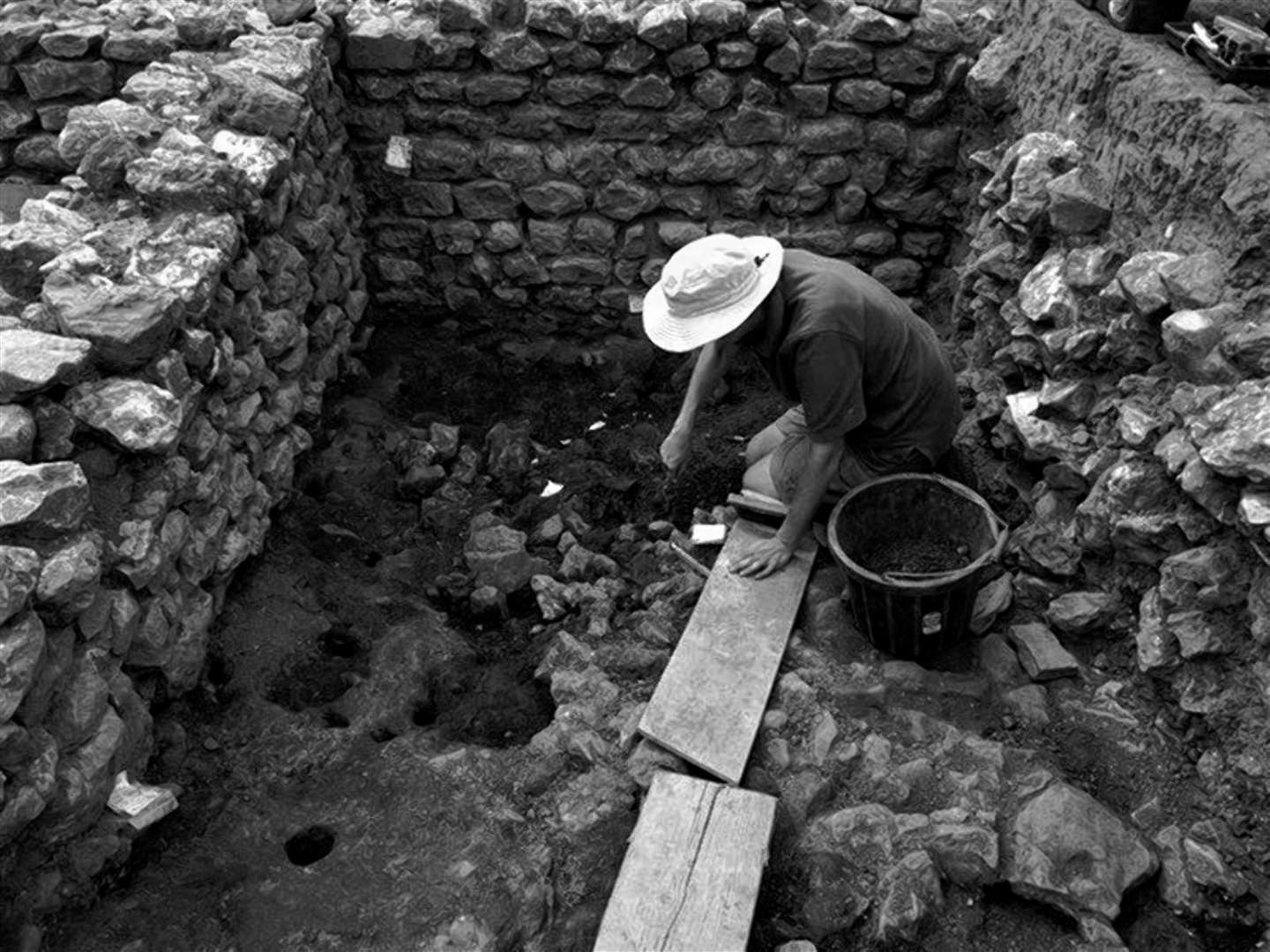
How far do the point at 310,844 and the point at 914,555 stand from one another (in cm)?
249

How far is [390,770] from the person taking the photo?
397cm

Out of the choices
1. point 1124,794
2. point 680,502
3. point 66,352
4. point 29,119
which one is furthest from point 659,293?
point 29,119

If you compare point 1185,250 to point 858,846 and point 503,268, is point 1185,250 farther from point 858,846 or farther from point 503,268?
point 503,268

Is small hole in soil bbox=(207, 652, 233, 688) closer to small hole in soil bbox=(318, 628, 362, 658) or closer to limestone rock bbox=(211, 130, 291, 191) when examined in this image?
small hole in soil bbox=(318, 628, 362, 658)

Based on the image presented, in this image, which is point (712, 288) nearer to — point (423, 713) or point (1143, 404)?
point (1143, 404)

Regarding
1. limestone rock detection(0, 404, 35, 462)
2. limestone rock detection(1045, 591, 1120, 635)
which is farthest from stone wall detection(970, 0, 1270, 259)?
limestone rock detection(0, 404, 35, 462)

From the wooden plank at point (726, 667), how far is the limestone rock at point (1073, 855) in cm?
95

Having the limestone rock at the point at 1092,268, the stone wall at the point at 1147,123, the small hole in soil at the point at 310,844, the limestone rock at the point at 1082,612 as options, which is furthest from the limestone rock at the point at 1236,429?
the small hole in soil at the point at 310,844

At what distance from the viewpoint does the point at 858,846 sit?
3.61 metres

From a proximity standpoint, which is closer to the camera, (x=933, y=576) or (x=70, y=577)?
(x=70, y=577)

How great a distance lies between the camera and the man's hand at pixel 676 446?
4.90m

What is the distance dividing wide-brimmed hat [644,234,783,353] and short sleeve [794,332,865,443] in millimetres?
270

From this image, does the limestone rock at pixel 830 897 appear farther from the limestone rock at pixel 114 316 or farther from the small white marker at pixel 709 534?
the limestone rock at pixel 114 316

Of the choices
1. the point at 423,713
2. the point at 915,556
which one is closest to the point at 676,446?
the point at 915,556
